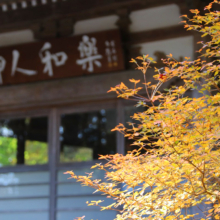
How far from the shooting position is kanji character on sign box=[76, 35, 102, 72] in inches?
203

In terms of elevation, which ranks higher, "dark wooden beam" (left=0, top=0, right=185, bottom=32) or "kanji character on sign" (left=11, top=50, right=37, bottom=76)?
"dark wooden beam" (left=0, top=0, right=185, bottom=32)

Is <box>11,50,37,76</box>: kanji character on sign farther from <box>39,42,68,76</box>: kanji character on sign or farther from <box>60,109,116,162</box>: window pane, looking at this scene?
<box>60,109,116,162</box>: window pane

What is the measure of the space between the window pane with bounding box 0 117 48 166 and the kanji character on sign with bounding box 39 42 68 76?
0.91 metres

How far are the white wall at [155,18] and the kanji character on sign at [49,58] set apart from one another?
4.14 ft

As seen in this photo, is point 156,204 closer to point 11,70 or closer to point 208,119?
point 208,119

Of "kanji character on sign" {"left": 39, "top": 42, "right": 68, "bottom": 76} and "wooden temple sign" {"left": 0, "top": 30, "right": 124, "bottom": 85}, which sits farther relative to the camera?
"kanji character on sign" {"left": 39, "top": 42, "right": 68, "bottom": 76}

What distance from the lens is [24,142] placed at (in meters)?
5.67

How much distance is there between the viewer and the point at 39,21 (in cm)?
546

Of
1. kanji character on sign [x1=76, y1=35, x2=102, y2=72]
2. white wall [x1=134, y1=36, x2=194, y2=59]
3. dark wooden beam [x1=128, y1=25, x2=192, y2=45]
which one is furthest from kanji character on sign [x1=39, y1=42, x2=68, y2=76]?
white wall [x1=134, y1=36, x2=194, y2=59]

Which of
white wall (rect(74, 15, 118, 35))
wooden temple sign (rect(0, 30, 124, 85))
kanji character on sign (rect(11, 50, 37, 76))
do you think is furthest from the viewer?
kanji character on sign (rect(11, 50, 37, 76))

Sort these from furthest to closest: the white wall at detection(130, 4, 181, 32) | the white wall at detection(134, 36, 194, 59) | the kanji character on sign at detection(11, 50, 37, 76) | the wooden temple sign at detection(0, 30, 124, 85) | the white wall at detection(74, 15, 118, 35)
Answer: the kanji character on sign at detection(11, 50, 37, 76)
the white wall at detection(74, 15, 118, 35)
the wooden temple sign at detection(0, 30, 124, 85)
the white wall at detection(130, 4, 181, 32)
the white wall at detection(134, 36, 194, 59)

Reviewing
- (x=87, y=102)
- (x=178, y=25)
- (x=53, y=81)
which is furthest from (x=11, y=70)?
(x=178, y=25)

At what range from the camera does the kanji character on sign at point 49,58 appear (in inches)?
210

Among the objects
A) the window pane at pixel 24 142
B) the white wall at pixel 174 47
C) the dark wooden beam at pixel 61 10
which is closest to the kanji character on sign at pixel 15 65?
the dark wooden beam at pixel 61 10
